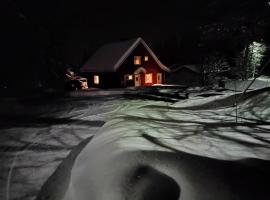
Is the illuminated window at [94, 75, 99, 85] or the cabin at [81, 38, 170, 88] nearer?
the cabin at [81, 38, 170, 88]

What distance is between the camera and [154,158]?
18.9 ft

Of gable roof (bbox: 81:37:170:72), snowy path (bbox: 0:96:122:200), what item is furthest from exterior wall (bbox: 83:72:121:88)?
snowy path (bbox: 0:96:122:200)

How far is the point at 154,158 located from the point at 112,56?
33.6 metres

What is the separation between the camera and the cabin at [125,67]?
36.0 meters

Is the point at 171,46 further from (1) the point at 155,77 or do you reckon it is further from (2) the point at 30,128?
(2) the point at 30,128

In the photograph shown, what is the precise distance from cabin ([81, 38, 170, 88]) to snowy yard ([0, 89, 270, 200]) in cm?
2280

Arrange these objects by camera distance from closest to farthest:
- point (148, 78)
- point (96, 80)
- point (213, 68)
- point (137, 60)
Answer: point (213, 68), point (137, 60), point (96, 80), point (148, 78)

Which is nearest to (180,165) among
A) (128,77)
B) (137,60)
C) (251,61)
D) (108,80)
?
(251,61)

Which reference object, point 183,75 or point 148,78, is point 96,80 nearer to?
point 148,78

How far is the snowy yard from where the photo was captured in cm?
485

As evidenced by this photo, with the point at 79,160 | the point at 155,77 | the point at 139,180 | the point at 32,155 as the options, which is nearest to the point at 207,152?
the point at 139,180

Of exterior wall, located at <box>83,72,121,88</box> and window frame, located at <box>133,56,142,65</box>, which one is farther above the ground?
window frame, located at <box>133,56,142,65</box>

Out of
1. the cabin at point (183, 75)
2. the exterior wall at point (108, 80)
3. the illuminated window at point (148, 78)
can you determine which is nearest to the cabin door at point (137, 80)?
the illuminated window at point (148, 78)

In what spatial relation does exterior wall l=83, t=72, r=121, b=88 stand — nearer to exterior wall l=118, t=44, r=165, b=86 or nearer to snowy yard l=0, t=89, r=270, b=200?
exterior wall l=118, t=44, r=165, b=86
